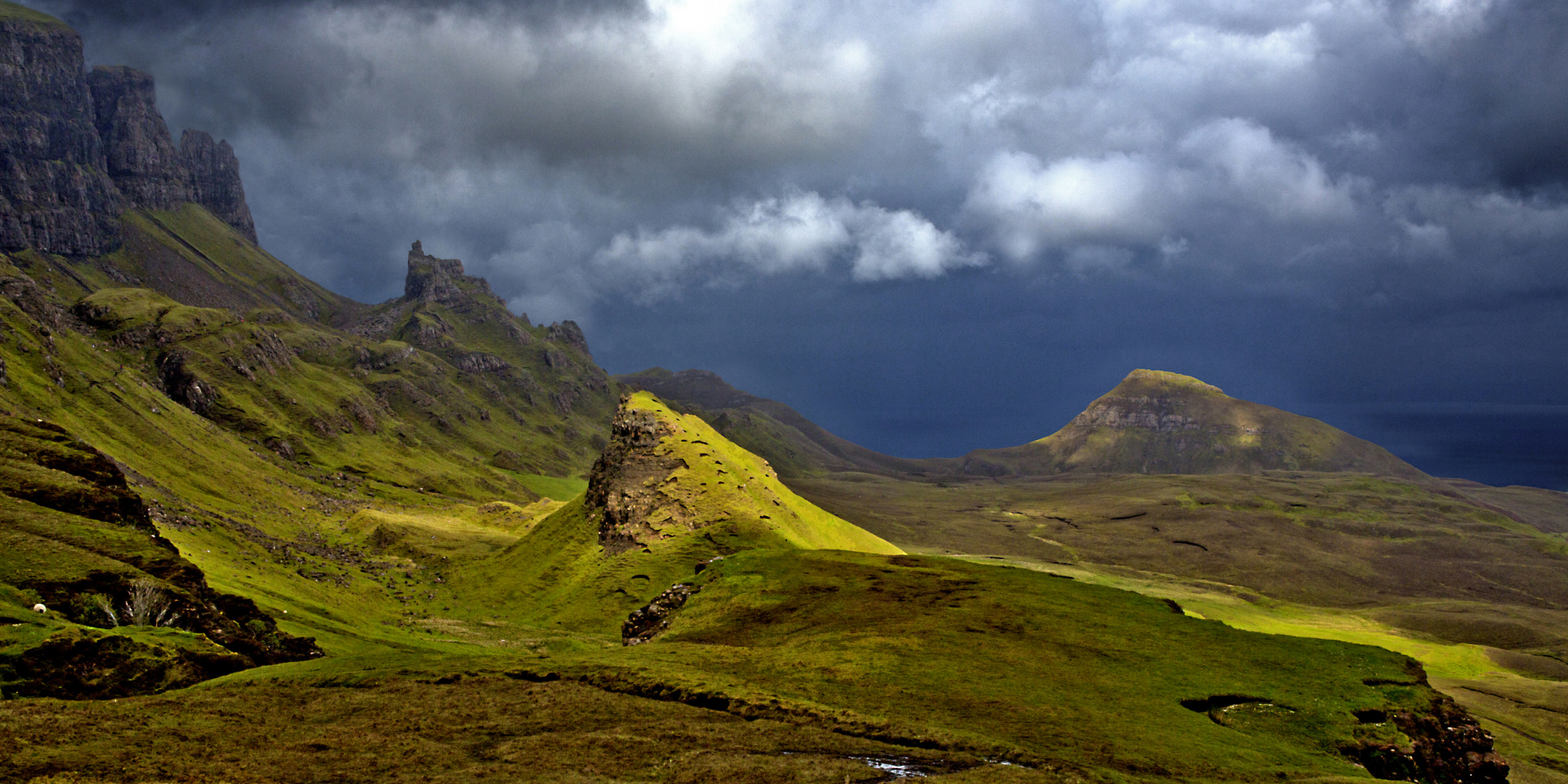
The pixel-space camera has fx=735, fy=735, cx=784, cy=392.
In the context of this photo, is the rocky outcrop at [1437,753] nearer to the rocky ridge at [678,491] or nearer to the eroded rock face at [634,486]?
the rocky ridge at [678,491]

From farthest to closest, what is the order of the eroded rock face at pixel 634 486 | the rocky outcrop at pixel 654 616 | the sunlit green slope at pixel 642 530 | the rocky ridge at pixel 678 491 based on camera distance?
the eroded rock face at pixel 634 486, the rocky ridge at pixel 678 491, the sunlit green slope at pixel 642 530, the rocky outcrop at pixel 654 616

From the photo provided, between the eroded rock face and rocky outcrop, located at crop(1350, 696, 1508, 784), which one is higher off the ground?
the eroded rock face

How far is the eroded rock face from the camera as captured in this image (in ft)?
326

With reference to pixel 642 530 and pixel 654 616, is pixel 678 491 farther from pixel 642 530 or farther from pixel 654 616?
pixel 654 616

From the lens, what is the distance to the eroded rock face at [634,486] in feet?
326

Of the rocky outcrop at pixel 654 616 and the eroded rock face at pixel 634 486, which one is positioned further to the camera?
the eroded rock face at pixel 634 486

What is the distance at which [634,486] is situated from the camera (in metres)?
105

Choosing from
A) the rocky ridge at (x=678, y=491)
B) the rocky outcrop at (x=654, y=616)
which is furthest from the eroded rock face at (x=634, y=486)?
the rocky outcrop at (x=654, y=616)

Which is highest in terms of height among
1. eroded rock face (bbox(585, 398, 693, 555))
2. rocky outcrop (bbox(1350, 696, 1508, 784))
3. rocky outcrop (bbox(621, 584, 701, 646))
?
eroded rock face (bbox(585, 398, 693, 555))

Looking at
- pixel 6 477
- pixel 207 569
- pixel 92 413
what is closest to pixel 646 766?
pixel 6 477

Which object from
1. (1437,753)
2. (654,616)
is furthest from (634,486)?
(1437,753)

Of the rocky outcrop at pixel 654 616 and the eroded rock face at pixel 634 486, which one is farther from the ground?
the eroded rock face at pixel 634 486

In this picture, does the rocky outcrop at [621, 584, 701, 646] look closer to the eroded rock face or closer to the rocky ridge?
the rocky ridge

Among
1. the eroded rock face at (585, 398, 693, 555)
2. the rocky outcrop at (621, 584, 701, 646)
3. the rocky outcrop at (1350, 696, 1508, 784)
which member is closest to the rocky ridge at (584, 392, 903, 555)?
the eroded rock face at (585, 398, 693, 555)
